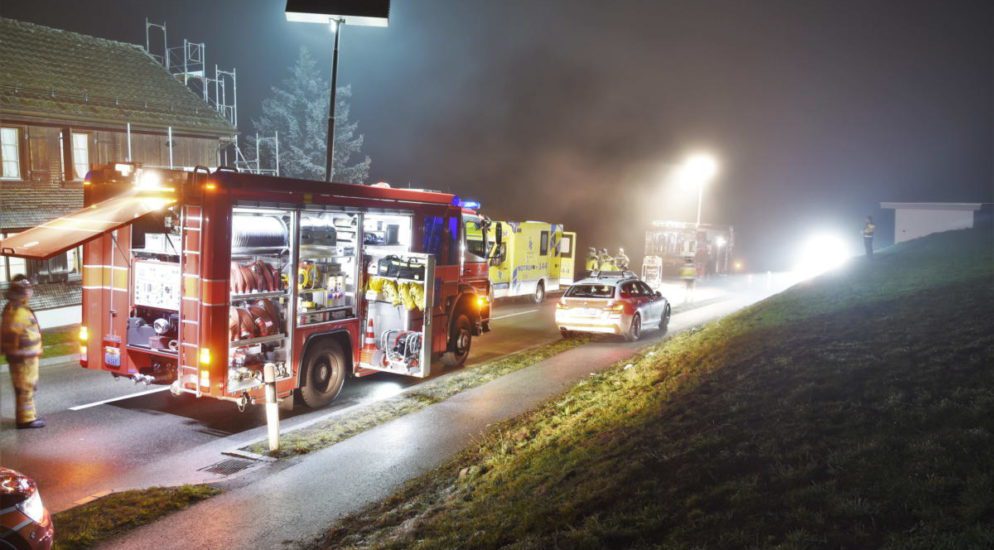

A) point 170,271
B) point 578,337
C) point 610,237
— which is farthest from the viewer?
point 610,237

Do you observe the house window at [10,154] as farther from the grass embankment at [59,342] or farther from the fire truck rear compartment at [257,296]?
the fire truck rear compartment at [257,296]

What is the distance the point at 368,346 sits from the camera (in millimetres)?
10844

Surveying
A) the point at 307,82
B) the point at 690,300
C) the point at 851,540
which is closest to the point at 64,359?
the point at 851,540

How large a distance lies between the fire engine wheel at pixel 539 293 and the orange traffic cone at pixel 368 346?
14.0 meters

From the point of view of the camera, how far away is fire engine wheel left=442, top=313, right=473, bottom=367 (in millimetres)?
12711

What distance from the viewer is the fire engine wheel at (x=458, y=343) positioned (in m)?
12.7

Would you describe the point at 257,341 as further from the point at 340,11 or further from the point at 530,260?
the point at 530,260

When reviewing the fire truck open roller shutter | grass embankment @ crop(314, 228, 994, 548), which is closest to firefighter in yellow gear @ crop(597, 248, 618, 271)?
grass embankment @ crop(314, 228, 994, 548)

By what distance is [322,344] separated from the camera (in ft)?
32.9

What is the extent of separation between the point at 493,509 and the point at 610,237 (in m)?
53.4

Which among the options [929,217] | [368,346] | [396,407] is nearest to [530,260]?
[368,346]

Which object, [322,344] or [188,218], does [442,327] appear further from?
[188,218]

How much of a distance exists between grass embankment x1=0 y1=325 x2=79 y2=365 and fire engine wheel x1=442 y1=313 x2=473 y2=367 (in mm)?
7133

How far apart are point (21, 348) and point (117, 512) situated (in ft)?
12.2
